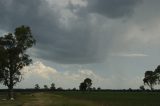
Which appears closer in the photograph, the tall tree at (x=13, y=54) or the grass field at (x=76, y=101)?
the grass field at (x=76, y=101)

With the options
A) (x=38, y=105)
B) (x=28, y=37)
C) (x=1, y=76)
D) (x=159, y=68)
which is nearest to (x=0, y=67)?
(x=1, y=76)

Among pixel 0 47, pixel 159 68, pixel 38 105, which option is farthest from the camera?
pixel 159 68

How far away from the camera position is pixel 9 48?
8988 centimetres

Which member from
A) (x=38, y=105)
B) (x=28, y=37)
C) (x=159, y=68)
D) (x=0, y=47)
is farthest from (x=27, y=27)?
(x=159, y=68)

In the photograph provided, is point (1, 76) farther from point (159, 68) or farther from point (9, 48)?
point (159, 68)

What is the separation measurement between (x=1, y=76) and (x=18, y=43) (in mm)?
8536

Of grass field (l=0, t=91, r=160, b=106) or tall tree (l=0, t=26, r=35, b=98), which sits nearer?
grass field (l=0, t=91, r=160, b=106)

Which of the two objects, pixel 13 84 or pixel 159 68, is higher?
pixel 159 68

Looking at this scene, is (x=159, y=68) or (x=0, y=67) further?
(x=159, y=68)

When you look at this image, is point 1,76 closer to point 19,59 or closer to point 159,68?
point 19,59

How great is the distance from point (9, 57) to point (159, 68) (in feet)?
388

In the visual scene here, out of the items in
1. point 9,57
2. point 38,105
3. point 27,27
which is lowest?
point 38,105

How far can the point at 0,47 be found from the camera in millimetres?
88750

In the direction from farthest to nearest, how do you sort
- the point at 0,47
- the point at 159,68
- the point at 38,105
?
the point at 159,68 → the point at 0,47 → the point at 38,105
